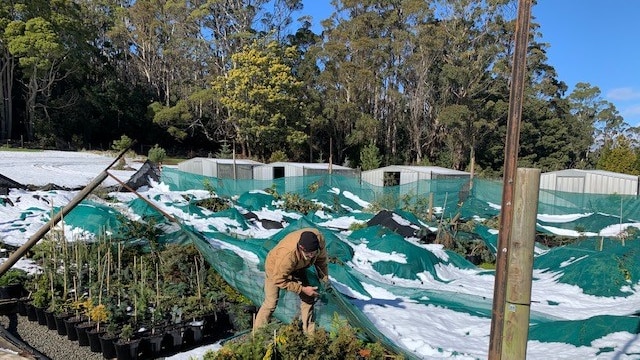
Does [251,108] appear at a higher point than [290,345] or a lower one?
higher

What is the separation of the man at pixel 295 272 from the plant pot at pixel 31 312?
260 cm

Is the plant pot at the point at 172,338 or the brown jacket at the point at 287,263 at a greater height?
the brown jacket at the point at 287,263

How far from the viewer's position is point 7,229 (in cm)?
781

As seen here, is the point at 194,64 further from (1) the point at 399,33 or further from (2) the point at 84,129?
(1) the point at 399,33

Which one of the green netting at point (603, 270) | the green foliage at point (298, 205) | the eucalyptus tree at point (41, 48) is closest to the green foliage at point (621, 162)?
the green foliage at point (298, 205)

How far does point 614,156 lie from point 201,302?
105 ft

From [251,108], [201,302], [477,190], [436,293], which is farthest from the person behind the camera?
[251,108]

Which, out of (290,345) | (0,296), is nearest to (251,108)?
(0,296)

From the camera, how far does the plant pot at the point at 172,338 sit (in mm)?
4473

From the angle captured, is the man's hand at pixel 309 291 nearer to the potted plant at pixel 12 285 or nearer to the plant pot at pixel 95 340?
the plant pot at pixel 95 340

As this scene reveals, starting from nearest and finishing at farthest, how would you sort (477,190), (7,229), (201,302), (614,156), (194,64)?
1. (201,302)
2. (7,229)
3. (477,190)
4. (614,156)
5. (194,64)

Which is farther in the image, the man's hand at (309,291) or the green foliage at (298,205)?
the green foliage at (298,205)

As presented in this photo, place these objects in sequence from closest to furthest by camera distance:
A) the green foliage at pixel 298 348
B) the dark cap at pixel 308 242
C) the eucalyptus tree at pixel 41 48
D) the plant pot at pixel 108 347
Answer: the green foliage at pixel 298 348
the dark cap at pixel 308 242
the plant pot at pixel 108 347
the eucalyptus tree at pixel 41 48

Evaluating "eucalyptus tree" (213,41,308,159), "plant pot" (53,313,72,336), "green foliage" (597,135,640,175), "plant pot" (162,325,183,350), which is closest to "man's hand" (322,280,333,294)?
"plant pot" (162,325,183,350)
